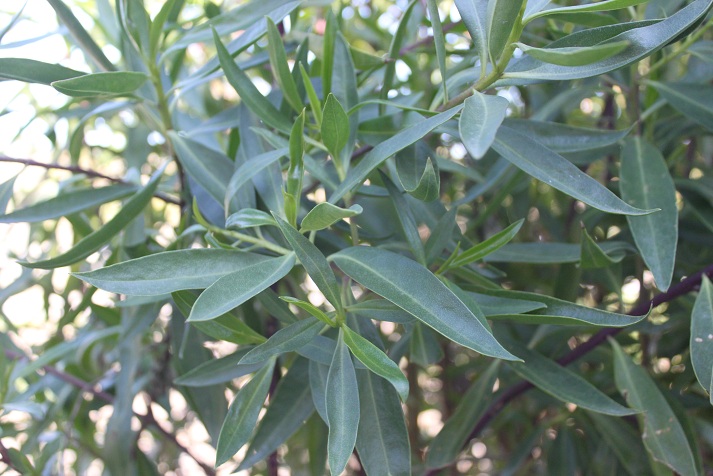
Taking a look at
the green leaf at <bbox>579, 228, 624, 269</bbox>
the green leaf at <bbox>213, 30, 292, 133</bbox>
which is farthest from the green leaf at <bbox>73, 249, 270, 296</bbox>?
the green leaf at <bbox>579, 228, 624, 269</bbox>

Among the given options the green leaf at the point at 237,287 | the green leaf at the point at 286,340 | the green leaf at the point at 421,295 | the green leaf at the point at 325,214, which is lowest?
the green leaf at the point at 286,340

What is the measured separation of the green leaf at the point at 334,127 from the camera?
1.26 feet

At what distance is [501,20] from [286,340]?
0.22 m

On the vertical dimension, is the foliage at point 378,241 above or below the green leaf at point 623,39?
below

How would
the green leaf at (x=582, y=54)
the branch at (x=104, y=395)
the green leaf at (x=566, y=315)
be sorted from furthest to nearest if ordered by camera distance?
the branch at (x=104, y=395) < the green leaf at (x=566, y=315) < the green leaf at (x=582, y=54)

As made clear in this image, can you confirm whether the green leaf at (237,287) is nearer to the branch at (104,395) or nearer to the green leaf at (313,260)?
the green leaf at (313,260)

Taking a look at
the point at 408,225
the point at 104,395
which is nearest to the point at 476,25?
the point at 408,225

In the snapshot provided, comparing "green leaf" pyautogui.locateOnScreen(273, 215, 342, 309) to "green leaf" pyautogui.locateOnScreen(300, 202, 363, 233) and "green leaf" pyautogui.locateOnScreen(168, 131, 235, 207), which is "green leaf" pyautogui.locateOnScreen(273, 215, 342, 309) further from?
"green leaf" pyautogui.locateOnScreen(168, 131, 235, 207)

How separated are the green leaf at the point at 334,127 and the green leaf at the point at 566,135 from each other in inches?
5.7

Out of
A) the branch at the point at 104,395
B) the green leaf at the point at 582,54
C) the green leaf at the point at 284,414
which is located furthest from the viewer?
the branch at the point at 104,395

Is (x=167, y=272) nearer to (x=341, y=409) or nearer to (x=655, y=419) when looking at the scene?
(x=341, y=409)

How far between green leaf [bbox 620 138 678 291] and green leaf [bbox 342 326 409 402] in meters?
0.20

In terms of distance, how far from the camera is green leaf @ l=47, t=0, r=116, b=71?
17.3 inches

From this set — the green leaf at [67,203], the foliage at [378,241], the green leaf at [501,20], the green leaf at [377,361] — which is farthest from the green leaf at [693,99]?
the green leaf at [67,203]
